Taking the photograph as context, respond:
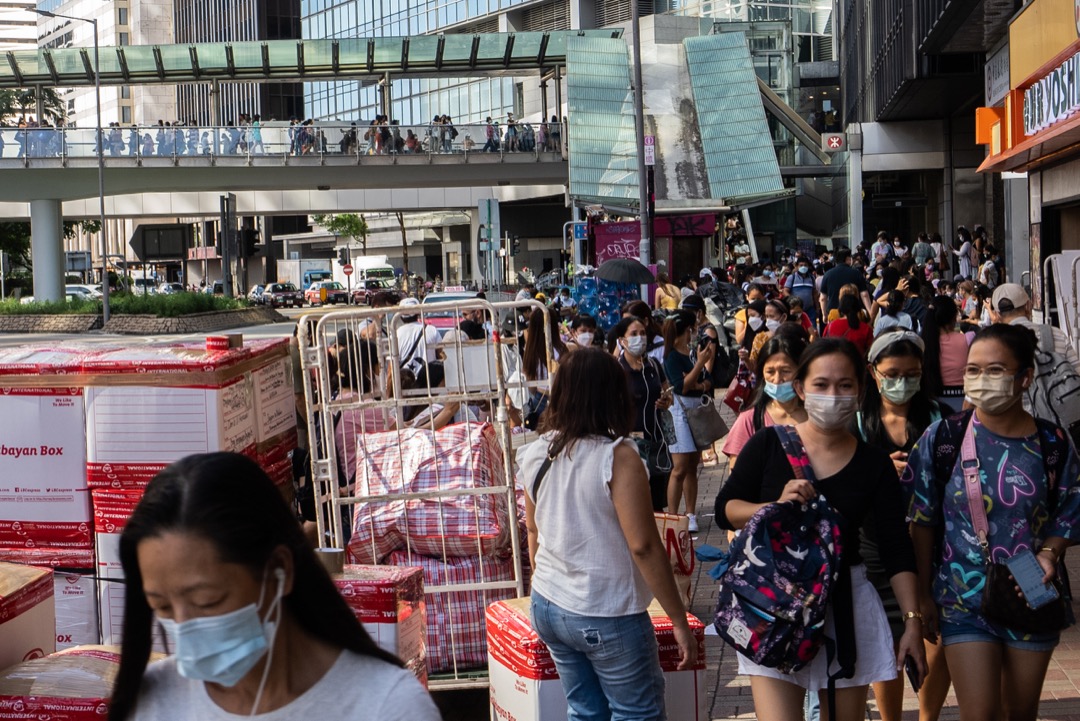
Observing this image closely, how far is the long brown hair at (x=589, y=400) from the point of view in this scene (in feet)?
13.5

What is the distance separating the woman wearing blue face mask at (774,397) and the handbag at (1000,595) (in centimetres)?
125

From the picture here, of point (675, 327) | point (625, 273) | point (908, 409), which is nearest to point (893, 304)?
point (675, 327)

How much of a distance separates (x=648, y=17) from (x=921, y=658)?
6024cm

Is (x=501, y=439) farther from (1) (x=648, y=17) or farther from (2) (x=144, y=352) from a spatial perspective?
(1) (x=648, y=17)

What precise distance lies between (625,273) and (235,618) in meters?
20.3

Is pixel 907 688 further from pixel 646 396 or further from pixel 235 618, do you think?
pixel 235 618

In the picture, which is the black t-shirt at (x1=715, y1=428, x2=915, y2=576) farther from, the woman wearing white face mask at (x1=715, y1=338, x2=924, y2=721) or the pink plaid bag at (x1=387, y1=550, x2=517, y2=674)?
the pink plaid bag at (x1=387, y1=550, x2=517, y2=674)

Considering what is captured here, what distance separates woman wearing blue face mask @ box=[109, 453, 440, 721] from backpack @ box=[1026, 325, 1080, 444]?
5628 mm

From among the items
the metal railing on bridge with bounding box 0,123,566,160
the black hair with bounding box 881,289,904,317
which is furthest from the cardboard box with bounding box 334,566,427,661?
the metal railing on bridge with bounding box 0,123,566,160

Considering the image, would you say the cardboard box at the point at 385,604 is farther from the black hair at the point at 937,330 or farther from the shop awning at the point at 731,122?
the shop awning at the point at 731,122

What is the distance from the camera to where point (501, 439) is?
6020mm

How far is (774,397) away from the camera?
5.33 m

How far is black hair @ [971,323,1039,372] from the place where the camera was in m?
4.24

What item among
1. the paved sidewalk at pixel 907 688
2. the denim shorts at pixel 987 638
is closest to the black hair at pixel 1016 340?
the denim shorts at pixel 987 638
